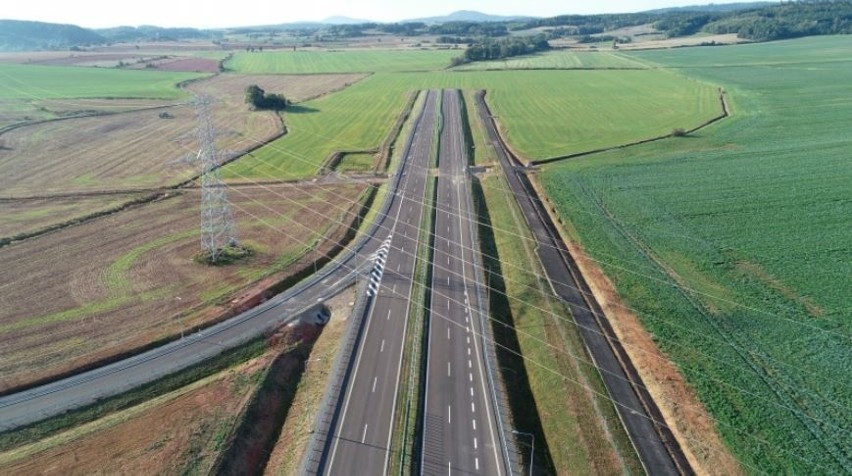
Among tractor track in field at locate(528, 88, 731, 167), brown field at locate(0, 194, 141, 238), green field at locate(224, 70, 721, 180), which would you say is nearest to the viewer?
brown field at locate(0, 194, 141, 238)

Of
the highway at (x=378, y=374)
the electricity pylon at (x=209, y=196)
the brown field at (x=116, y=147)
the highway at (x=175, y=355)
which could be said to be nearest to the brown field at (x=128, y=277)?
the highway at (x=175, y=355)

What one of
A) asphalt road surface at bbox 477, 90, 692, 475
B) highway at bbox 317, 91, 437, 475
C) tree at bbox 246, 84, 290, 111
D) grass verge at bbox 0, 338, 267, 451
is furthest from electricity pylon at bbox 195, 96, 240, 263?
tree at bbox 246, 84, 290, 111

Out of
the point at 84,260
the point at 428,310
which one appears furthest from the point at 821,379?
the point at 84,260

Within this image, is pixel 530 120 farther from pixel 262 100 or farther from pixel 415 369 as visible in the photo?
pixel 415 369

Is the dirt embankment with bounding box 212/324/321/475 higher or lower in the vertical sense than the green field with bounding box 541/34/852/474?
lower

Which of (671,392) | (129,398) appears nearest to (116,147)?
(129,398)

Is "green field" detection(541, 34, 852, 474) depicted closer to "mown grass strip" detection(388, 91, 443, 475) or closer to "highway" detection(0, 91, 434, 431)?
"mown grass strip" detection(388, 91, 443, 475)

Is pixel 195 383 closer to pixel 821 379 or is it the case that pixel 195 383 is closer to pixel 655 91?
pixel 821 379

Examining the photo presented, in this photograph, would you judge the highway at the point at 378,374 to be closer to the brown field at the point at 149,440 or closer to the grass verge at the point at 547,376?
the brown field at the point at 149,440
